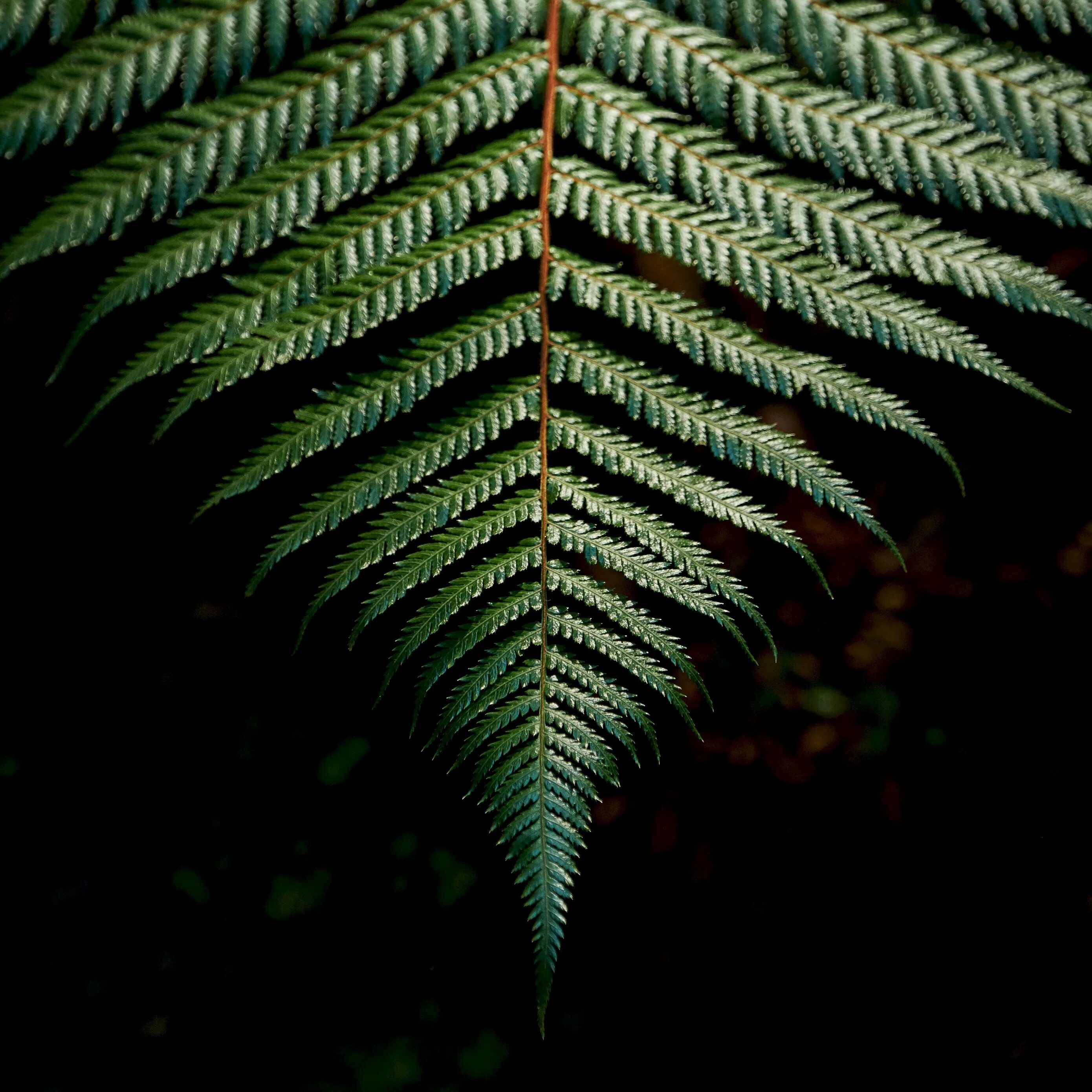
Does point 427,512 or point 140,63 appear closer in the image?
point 140,63

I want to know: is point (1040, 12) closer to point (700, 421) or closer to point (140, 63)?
point (700, 421)

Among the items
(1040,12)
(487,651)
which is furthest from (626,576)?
(1040,12)

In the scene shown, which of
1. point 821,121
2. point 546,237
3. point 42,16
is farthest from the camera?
point 546,237

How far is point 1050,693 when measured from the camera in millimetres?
2283

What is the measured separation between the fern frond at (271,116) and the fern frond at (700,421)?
42cm

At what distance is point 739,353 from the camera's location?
1052 millimetres

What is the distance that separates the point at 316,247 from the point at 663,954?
7.22ft

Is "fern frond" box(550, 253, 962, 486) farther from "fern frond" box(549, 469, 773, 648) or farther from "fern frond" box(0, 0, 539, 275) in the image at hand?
"fern frond" box(0, 0, 539, 275)

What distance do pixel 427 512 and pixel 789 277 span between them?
62cm

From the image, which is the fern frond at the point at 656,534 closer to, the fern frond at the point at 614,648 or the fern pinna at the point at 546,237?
the fern pinna at the point at 546,237

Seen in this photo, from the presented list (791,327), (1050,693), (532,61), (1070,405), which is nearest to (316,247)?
(532,61)

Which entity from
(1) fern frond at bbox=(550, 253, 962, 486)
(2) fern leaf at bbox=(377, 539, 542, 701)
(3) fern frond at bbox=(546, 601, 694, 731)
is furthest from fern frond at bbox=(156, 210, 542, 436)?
(3) fern frond at bbox=(546, 601, 694, 731)

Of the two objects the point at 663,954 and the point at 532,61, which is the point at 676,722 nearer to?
the point at 663,954

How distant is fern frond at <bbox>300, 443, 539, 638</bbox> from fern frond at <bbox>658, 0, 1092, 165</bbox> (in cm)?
66
